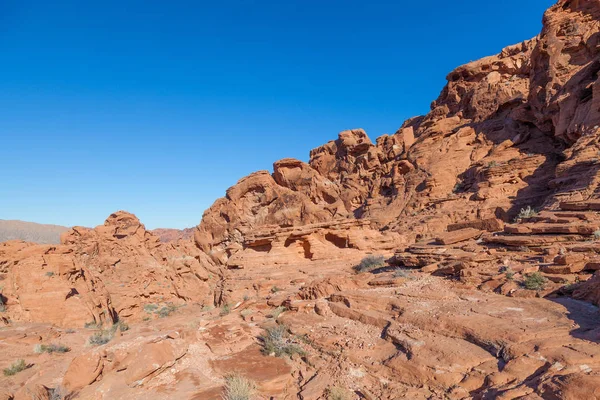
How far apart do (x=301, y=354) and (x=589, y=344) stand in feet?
15.1

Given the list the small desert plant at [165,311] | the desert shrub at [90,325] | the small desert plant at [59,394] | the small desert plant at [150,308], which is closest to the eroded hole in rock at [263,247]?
the small desert plant at [165,311]

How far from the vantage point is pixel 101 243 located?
23750 millimetres

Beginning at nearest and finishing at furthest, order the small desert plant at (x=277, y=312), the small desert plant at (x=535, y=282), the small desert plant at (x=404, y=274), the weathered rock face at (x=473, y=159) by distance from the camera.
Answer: the small desert plant at (x=535, y=282) → the small desert plant at (x=277, y=312) → the small desert plant at (x=404, y=274) → the weathered rock face at (x=473, y=159)

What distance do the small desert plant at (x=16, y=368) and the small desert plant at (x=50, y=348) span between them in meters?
1.34

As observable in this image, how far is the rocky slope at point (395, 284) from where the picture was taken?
5027mm

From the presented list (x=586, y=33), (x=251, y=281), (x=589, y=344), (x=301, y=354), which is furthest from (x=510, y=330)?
(x=586, y=33)

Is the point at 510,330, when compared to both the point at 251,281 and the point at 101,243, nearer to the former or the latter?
the point at 251,281

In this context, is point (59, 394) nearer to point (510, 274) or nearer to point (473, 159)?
point (510, 274)

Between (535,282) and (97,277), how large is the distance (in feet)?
66.8

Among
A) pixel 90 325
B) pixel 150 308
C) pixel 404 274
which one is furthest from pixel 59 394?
pixel 150 308

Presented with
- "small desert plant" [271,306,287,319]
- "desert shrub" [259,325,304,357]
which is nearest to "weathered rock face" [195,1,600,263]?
"small desert plant" [271,306,287,319]

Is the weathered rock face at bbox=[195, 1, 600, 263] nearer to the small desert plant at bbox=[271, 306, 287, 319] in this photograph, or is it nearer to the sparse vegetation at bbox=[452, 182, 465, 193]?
the sparse vegetation at bbox=[452, 182, 465, 193]

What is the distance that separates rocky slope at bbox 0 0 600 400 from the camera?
503 centimetres

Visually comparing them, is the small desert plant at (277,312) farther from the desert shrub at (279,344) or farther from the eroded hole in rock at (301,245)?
the eroded hole in rock at (301,245)
